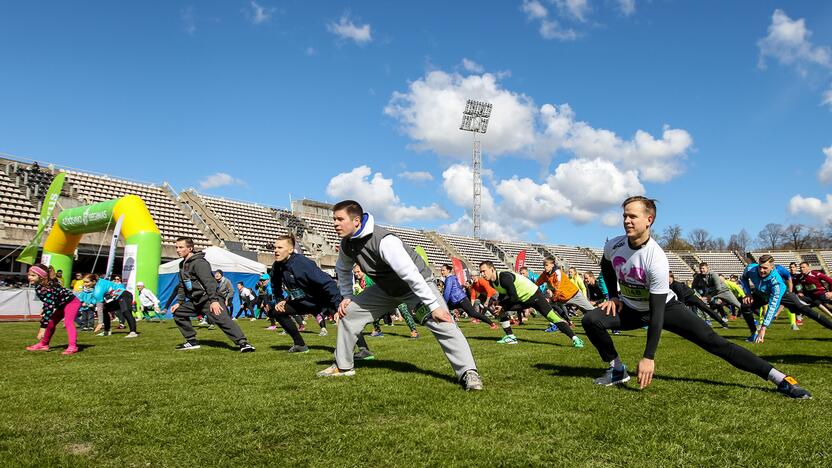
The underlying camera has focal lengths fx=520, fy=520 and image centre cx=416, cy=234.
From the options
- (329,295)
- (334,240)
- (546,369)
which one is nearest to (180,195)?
(334,240)

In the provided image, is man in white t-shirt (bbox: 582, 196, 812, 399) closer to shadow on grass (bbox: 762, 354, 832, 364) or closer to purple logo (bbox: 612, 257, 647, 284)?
purple logo (bbox: 612, 257, 647, 284)

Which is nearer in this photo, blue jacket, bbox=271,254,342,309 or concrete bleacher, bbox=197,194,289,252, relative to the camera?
blue jacket, bbox=271,254,342,309

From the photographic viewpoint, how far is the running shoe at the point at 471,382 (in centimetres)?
500

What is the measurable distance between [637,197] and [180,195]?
132ft

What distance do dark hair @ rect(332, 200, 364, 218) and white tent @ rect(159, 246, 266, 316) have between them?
1771 centimetres

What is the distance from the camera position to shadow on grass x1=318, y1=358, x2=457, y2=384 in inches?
231

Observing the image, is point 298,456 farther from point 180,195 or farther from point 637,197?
point 180,195

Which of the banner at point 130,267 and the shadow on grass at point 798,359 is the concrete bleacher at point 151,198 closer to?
the banner at point 130,267

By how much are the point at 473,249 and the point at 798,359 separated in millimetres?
47012

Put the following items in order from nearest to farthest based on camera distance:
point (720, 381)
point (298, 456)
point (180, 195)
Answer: point (298, 456) < point (720, 381) < point (180, 195)

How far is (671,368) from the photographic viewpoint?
6.44 meters

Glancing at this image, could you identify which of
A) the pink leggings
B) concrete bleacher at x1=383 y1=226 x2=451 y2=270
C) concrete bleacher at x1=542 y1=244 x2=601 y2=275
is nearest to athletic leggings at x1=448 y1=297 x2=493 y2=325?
the pink leggings

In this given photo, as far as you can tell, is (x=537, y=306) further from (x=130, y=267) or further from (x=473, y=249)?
(x=473, y=249)

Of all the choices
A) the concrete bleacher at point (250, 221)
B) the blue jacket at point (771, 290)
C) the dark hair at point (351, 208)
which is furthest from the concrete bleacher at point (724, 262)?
the dark hair at point (351, 208)
